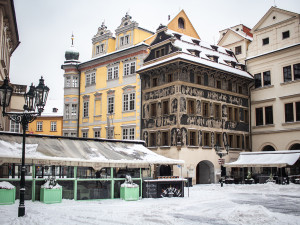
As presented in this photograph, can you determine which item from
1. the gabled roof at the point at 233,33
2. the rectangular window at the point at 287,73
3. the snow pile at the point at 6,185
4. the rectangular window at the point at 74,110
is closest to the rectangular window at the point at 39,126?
the rectangular window at the point at 74,110

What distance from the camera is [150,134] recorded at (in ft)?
119

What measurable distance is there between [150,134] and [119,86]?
22.0ft

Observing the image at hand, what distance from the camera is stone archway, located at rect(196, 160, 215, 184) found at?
117 feet

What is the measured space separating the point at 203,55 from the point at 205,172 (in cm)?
1116

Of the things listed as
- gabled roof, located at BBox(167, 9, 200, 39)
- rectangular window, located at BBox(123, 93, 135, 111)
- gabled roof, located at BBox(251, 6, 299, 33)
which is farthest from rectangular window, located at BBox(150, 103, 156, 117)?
gabled roof, located at BBox(251, 6, 299, 33)

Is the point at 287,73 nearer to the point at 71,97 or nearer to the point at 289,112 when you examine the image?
the point at 289,112

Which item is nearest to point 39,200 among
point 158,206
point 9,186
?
point 9,186

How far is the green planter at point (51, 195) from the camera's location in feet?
53.6

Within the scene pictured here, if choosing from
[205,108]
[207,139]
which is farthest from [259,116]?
[207,139]

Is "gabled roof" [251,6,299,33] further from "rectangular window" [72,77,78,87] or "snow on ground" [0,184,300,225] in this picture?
"snow on ground" [0,184,300,225]

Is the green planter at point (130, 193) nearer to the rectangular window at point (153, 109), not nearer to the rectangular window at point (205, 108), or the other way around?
the rectangular window at point (153, 109)

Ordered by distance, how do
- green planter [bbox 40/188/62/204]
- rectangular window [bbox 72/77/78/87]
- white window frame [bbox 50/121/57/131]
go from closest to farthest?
green planter [bbox 40/188/62/204] < rectangular window [bbox 72/77/78/87] < white window frame [bbox 50/121/57/131]

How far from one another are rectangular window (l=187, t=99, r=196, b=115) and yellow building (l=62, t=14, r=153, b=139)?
5459mm

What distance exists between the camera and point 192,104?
34.8 metres
